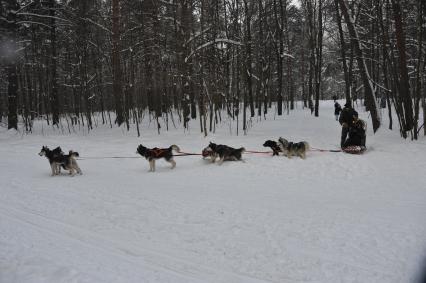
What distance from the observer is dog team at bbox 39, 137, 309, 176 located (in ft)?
35.2

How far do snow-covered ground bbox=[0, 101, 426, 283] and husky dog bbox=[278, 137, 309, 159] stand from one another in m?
0.36

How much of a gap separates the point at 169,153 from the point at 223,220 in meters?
5.03

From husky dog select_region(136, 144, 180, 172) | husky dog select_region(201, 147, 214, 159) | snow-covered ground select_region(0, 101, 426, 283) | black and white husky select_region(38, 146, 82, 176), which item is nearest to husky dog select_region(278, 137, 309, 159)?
snow-covered ground select_region(0, 101, 426, 283)

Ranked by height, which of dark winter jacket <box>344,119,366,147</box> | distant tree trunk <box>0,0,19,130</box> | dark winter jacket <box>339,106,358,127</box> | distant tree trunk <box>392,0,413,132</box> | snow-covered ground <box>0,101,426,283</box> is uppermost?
distant tree trunk <box>0,0,19,130</box>

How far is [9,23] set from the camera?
19.4 m

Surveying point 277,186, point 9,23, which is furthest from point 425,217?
point 9,23

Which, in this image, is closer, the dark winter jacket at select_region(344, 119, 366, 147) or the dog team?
the dog team

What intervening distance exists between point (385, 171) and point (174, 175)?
5.92 metres

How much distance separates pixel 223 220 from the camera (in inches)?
258

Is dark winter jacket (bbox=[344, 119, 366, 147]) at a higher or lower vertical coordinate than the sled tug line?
higher

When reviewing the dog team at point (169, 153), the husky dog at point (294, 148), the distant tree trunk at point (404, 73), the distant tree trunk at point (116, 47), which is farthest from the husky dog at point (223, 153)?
the distant tree trunk at point (116, 47)

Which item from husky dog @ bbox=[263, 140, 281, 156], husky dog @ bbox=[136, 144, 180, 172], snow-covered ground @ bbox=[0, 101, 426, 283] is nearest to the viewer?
snow-covered ground @ bbox=[0, 101, 426, 283]

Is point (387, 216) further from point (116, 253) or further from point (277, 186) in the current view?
point (116, 253)

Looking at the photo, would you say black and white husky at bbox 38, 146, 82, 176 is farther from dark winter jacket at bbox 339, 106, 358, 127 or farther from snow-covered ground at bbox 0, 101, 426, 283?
dark winter jacket at bbox 339, 106, 358, 127
